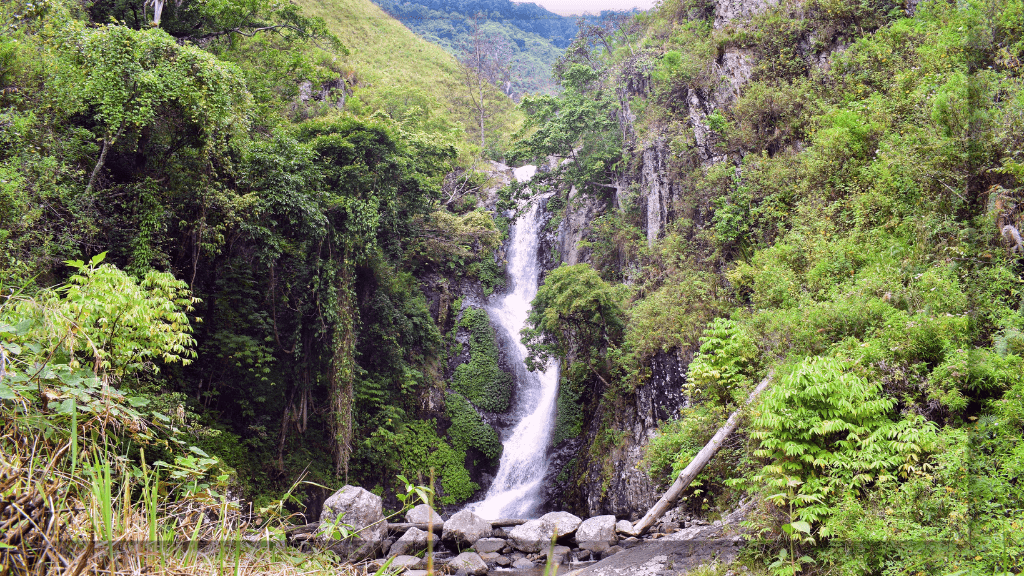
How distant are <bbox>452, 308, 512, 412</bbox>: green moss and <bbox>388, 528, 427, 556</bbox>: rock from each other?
276 inches

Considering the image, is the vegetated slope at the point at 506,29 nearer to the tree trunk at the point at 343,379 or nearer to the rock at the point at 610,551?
the tree trunk at the point at 343,379

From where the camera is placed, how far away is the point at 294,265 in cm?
1180

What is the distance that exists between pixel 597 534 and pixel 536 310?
260 inches

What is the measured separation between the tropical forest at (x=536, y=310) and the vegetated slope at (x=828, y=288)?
41 mm

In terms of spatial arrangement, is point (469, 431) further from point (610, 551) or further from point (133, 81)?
point (133, 81)

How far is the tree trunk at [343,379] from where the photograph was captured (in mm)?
12023

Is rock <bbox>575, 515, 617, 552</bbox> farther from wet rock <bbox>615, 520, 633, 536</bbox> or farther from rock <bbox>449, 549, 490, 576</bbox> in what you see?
rock <bbox>449, 549, 490, 576</bbox>

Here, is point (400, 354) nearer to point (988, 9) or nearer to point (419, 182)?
point (419, 182)

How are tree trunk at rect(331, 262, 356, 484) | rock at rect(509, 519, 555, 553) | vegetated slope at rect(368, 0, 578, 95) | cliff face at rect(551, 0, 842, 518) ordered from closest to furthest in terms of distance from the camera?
rock at rect(509, 519, 555, 553) → cliff face at rect(551, 0, 842, 518) → tree trunk at rect(331, 262, 356, 484) → vegetated slope at rect(368, 0, 578, 95)

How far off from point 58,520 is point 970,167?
8.14 meters

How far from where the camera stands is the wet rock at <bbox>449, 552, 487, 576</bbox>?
8102mm

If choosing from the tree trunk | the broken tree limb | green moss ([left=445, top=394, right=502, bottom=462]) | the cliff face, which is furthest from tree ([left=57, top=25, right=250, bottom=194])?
green moss ([left=445, top=394, right=502, bottom=462])

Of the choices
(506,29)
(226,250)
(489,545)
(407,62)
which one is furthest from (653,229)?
(506,29)

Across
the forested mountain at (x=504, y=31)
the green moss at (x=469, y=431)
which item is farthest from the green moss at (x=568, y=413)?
the forested mountain at (x=504, y=31)
